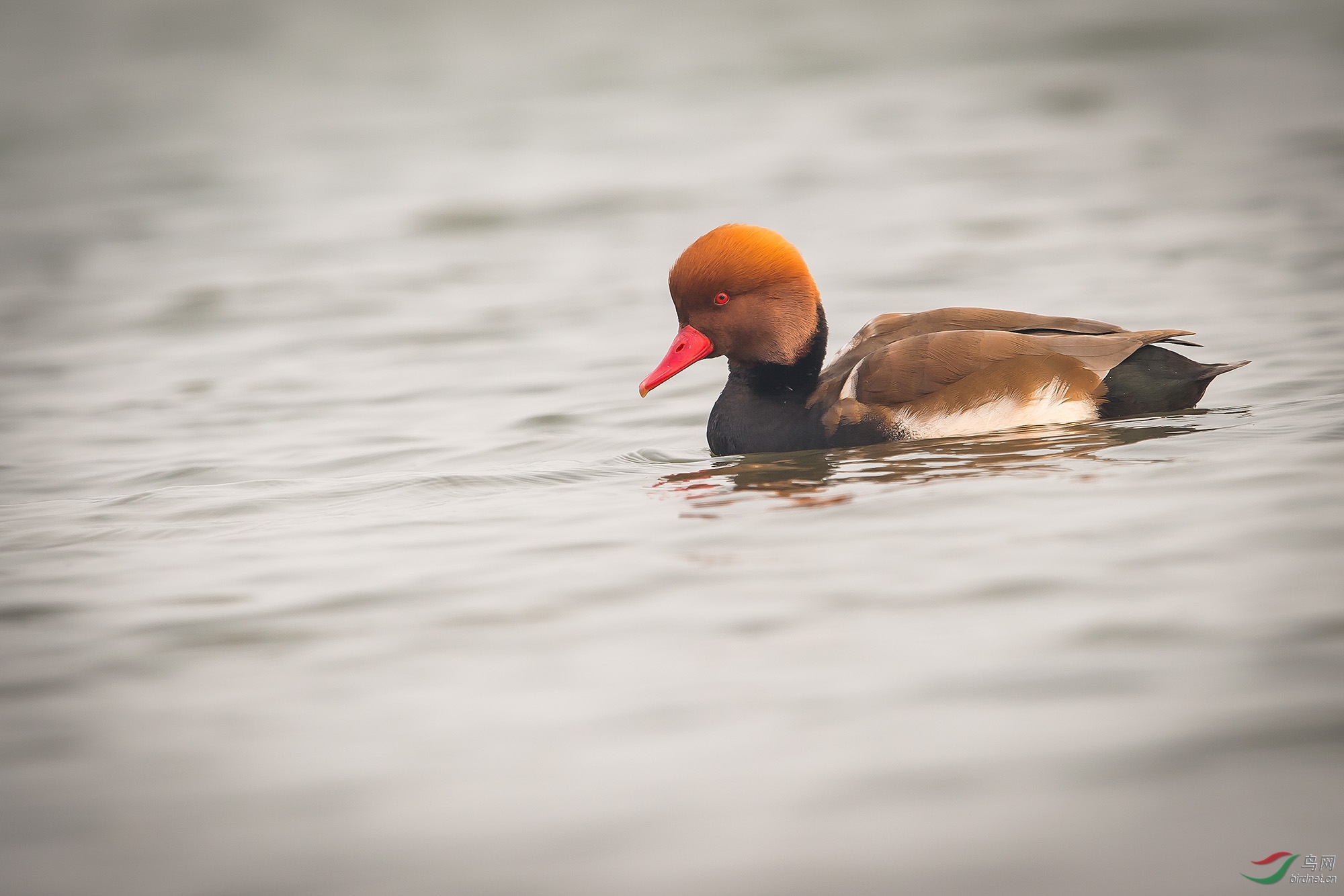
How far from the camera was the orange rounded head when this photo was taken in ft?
19.5

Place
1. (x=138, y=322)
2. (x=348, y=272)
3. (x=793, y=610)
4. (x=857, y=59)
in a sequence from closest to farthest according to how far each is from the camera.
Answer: (x=793, y=610) → (x=138, y=322) → (x=348, y=272) → (x=857, y=59)

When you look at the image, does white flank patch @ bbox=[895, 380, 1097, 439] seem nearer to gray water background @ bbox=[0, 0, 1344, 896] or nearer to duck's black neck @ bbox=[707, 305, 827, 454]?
gray water background @ bbox=[0, 0, 1344, 896]

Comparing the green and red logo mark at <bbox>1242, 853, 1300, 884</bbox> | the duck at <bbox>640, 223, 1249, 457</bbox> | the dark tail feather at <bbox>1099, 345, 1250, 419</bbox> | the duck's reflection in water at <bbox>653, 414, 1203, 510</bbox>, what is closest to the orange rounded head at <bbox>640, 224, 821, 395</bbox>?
the duck at <bbox>640, 223, 1249, 457</bbox>

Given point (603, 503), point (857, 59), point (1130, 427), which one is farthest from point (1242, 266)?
point (857, 59)

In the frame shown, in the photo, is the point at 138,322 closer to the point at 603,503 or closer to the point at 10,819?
the point at 603,503

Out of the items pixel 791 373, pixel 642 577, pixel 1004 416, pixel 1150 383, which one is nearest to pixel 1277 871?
pixel 642 577

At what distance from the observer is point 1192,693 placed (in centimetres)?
305

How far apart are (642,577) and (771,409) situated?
1.93 m

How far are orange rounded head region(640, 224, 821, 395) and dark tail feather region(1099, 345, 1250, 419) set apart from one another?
51.0 inches

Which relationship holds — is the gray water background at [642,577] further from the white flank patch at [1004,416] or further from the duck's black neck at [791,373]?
the duck's black neck at [791,373]

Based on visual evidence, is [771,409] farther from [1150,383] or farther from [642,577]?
[642,577]

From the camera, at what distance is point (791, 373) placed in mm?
6098

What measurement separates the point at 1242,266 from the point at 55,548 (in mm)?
8010

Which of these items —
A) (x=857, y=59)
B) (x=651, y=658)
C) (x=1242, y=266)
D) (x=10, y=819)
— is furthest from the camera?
(x=857, y=59)
